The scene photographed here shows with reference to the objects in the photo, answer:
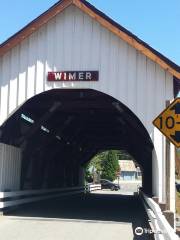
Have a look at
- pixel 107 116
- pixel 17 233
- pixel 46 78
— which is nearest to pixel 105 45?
pixel 46 78

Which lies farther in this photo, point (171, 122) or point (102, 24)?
point (102, 24)

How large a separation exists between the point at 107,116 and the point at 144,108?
9604mm

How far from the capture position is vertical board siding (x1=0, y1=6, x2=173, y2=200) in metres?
16.5

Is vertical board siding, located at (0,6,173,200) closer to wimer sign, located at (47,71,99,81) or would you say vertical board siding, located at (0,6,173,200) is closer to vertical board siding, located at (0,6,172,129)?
vertical board siding, located at (0,6,172,129)

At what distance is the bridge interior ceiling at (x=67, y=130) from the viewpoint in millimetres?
19625

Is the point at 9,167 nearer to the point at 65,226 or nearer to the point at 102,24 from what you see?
the point at 65,226

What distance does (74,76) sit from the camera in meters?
17.0

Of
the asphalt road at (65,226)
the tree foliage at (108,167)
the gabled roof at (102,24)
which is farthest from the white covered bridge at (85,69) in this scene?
the tree foliage at (108,167)

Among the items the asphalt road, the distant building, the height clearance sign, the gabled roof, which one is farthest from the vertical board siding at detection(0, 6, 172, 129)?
the distant building

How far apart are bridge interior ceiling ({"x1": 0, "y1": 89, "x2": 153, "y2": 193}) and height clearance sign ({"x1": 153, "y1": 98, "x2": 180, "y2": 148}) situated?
297 inches

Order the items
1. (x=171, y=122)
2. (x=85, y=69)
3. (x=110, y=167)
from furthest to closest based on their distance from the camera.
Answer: (x=110, y=167)
(x=85, y=69)
(x=171, y=122)

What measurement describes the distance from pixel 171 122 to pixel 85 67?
707 centimetres

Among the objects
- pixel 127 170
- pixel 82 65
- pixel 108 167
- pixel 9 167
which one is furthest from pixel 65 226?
pixel 127 170

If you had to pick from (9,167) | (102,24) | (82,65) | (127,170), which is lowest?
(9,167)
